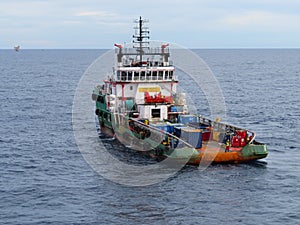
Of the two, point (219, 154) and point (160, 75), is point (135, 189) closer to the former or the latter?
point (219, 154)

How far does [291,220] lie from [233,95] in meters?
70.5

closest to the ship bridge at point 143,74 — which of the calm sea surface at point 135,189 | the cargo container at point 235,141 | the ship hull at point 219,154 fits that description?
the calm sea surface at point 135,189

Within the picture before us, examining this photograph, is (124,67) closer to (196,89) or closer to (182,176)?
(182,176)

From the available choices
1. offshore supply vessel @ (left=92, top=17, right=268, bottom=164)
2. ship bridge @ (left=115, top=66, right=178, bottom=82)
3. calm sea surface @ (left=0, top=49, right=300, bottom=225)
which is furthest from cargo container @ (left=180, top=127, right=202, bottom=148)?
ship bridge @ (left=115, top=66, right=178, bottom=82)

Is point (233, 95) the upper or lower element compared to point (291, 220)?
upper

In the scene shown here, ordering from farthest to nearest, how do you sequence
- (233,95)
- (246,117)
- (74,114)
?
1. (233,95)
2. (74,114)
3. (246,117)

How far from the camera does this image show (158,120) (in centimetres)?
5562

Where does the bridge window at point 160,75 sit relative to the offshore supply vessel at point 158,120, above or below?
above

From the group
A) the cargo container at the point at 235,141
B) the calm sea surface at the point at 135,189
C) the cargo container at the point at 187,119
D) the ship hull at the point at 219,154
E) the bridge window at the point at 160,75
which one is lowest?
the calm sea surface at the point at 135,189

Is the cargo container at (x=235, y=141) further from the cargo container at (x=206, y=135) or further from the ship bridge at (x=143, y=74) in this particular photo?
the ship bridge at (x=143, y=74)

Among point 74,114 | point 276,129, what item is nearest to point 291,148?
point 276,129

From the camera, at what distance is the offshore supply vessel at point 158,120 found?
4600 centimetres

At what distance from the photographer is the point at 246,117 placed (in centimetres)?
7325

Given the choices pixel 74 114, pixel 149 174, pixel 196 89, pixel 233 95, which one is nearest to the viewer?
pixel 149 174
